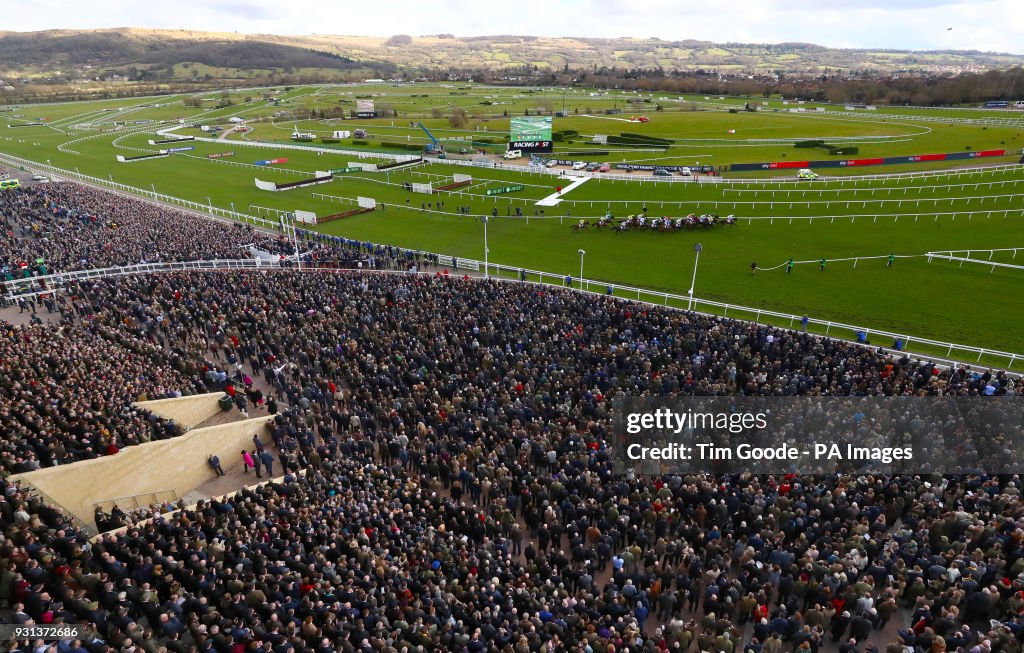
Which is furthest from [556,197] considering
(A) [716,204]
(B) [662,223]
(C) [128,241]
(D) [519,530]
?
(D) [519,530]

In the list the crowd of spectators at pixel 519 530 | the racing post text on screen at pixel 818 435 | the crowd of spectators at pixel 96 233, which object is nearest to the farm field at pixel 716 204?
the crowd of spectators at pixel 96 233

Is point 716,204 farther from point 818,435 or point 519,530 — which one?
point 519,530

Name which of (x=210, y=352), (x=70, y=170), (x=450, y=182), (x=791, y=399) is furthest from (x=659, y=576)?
(x=70, y=170)

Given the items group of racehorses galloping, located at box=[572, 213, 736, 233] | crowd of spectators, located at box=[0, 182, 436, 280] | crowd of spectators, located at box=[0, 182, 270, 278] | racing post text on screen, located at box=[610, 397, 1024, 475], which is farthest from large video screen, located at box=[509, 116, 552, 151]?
racing post text on screen, located at box=[610, 397, 1024, 475]

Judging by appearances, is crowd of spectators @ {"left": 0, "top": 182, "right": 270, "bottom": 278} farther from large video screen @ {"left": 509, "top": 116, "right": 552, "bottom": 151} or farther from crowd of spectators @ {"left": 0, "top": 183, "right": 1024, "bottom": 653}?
large video screen @ {"left": 509, "top": 116, "right": 552, "bottom": 151}

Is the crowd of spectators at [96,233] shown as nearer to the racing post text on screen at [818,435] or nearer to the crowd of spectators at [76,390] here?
the crowd of spectators at [76,390]

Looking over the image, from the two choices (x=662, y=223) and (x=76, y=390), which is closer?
(x=76, y=390)

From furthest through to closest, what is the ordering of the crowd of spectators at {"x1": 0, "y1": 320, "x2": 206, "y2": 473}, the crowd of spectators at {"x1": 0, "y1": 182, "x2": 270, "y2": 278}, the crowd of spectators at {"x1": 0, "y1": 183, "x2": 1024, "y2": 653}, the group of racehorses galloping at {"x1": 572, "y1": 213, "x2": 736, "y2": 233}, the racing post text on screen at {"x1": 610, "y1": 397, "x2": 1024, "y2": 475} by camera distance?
the group of racehorses galloping at {"x1": 572, "y1": 213, "x2": 736, "y2": 233}
the crowd of spectators at {"x1": 0, "y1": 182, "x2": 270, "y2": 278}
the racing post text on screen at {"x1": 610, "y1": 397, "x2": 1024, "y2": 475}
the crowd of spectators at {"x1": 0, "y1": 320, "x2": 206, "y2": 473}
the crowd of spectators at {"x1": 0, "y1": 183, "x2": 1024, "y2": 653}
